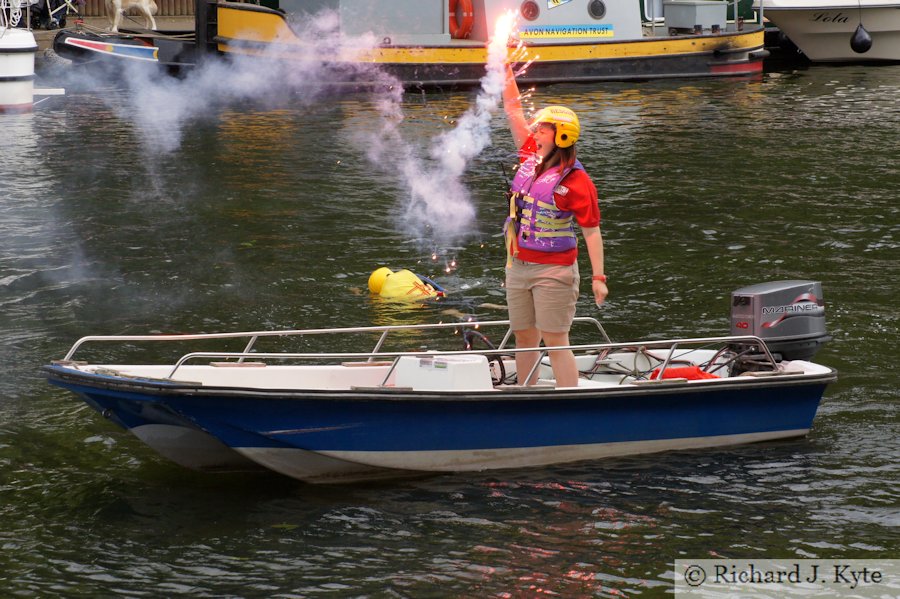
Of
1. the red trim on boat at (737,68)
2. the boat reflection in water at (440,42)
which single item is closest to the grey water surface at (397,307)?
the boat reflection in water at (440,42)

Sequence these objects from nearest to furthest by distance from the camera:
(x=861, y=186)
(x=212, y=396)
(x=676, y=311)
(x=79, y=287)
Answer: (x=212, y=396) < (x=676, y=311) < (x=79, y=287) < (x=861, y=186)

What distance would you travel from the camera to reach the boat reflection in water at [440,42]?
2723cm

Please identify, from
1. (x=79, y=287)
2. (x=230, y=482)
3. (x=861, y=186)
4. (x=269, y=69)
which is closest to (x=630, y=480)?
(x=230, y=482)

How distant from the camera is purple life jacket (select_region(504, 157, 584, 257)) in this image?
7.97 meters

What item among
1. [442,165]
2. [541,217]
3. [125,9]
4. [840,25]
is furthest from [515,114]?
[840,25]

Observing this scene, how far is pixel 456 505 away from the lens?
786cm

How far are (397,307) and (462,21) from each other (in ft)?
58.1

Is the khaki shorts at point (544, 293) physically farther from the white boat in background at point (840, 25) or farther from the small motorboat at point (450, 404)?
the white boat in background at point (840, 25)

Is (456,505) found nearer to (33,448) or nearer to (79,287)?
(33,448)

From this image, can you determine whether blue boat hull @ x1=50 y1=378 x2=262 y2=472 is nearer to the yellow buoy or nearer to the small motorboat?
the small motorboat

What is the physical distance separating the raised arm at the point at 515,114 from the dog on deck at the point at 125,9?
22167mm

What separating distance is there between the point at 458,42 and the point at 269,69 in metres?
3.96

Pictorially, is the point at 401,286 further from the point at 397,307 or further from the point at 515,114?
the point at 515,114

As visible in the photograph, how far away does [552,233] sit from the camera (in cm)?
802
